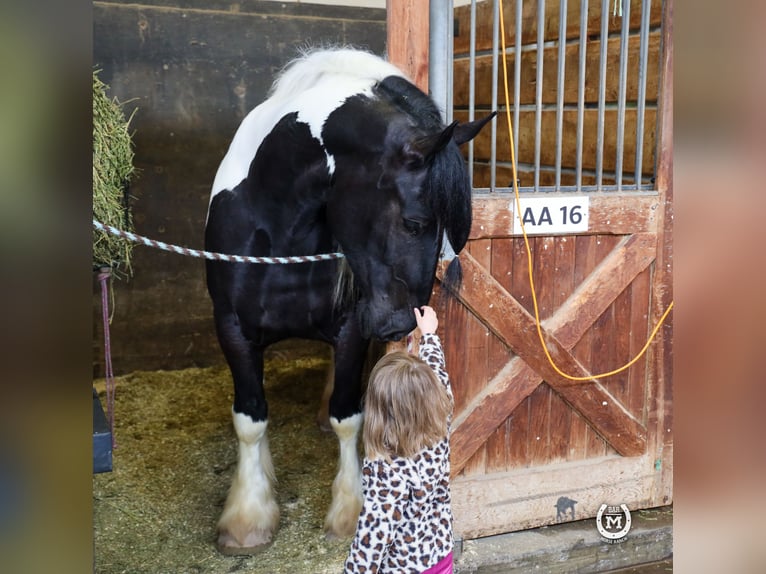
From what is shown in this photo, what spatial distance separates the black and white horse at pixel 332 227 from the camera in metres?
2.12

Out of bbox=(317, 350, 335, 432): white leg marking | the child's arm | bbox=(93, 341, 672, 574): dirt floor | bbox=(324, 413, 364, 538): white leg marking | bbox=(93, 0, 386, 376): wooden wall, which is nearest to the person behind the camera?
the child's arm

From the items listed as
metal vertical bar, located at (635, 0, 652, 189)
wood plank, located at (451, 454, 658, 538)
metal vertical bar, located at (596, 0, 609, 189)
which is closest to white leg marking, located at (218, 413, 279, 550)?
wood plank, located at (451, 454, 658, 538)

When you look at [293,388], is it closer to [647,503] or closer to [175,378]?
[175,378]

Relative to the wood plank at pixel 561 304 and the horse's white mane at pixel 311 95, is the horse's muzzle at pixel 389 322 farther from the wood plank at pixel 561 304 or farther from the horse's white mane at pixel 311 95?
the wood plank at pixel 561 304

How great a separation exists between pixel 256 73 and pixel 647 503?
3.01m

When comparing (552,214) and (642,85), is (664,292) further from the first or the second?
(642,85)

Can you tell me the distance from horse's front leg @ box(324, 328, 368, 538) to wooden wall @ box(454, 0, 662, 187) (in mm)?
993

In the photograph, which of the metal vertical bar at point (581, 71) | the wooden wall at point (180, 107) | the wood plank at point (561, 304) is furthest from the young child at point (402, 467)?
the wooden wall at point (180, 107)

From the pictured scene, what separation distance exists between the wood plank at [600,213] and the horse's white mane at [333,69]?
0.53 meters

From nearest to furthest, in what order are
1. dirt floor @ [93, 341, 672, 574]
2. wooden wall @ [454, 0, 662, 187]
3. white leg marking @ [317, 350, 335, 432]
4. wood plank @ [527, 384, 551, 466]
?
1. dirt floor @ [93, 341, 672, 574]
2. wood plank @ [527, 384, 551, 466]
3. wooden wall @ [454, 0, 662, 187]
4. white leg marking @ [317, 350, 335, 432]

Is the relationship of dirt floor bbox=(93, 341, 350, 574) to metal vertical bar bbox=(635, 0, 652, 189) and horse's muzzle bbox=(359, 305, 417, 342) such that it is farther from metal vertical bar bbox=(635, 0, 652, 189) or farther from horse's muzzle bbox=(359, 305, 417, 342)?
metal vertical bar bbox=(635, 0, 652, 189)

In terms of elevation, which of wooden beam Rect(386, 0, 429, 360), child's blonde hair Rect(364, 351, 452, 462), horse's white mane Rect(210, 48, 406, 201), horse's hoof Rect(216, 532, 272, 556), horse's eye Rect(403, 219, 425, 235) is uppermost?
wooden beam Rect(386, 0, 429, 360)

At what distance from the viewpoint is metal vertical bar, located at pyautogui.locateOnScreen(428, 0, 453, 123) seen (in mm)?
2508

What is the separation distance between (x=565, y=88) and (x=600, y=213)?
3.70 feet
